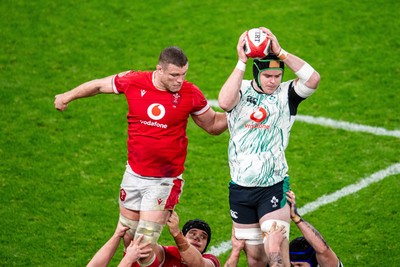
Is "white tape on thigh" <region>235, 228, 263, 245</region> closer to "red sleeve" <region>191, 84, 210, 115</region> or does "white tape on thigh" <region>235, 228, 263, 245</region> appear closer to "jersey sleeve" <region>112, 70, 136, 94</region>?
"red sleeve" <region>191, 84, 210, 115</region>

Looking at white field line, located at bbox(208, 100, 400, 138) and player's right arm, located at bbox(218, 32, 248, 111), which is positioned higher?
player's right arm, located at bbox(218, 32, 248, 111)

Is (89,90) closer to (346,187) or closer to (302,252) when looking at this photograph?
(302,252)

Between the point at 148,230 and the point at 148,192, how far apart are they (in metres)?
0.35

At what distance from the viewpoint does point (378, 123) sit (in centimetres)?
1227

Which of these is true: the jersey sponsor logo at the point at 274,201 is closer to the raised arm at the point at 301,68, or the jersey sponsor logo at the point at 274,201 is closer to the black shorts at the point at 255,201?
the black shorts at the point at 255,201

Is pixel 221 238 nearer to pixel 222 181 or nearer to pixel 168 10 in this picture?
pixel 222 181

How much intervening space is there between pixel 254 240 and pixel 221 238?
2.09 m

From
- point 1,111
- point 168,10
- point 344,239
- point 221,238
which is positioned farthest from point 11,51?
point 344,239

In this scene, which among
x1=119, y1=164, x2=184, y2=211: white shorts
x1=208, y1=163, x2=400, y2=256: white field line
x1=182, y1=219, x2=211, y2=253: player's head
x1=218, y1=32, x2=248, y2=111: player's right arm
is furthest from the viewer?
x1=208, y1=163, x2=400, y2=256: white field line

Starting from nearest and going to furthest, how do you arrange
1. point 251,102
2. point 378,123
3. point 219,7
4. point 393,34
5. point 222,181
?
point 251,102 → point 222,181 → point 378,123 → point 393,34 → point 219,7

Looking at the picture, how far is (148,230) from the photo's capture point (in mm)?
8422

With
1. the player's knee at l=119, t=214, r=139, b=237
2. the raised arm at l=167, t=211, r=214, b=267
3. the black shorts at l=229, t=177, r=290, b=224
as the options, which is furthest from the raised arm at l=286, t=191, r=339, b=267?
the player's knee at l=119, t=214, r=139, b=237

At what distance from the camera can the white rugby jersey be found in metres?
8.20

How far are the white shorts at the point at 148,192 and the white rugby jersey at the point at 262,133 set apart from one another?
667 mm
